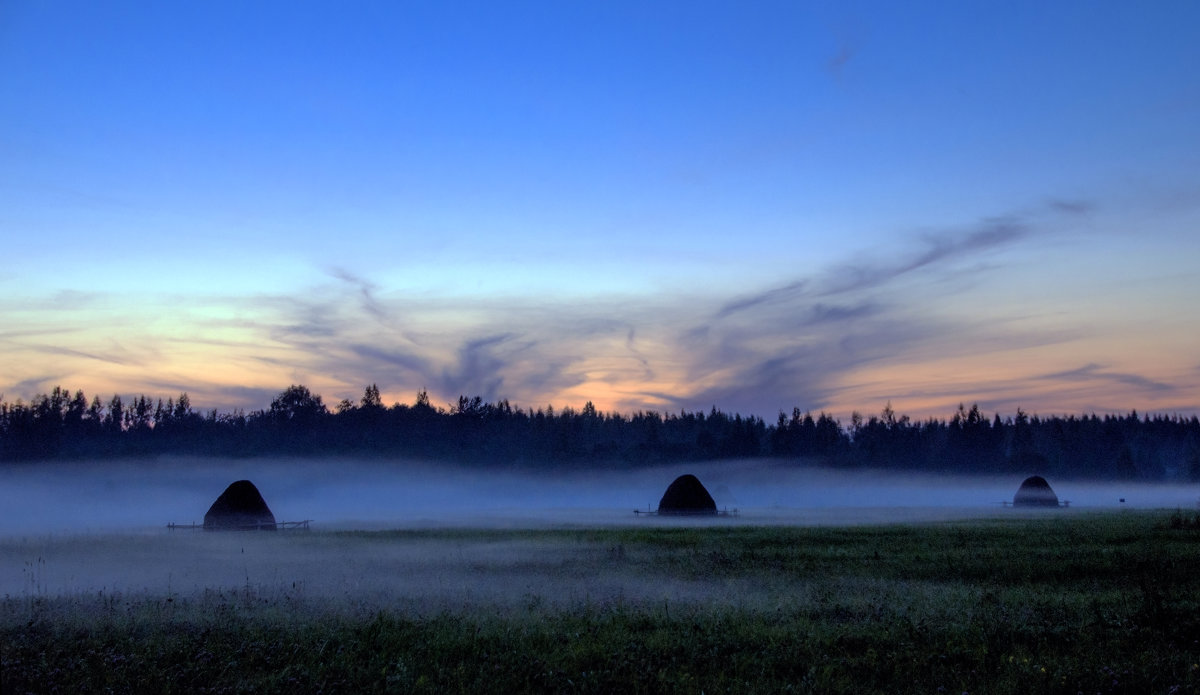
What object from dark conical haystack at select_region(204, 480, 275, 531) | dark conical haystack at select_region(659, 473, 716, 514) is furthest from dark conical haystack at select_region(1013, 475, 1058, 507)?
dark conical haystack at select_region(204, 480, 275, 531)

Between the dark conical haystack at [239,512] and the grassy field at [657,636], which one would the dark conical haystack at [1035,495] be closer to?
the grassy field at [657,636]

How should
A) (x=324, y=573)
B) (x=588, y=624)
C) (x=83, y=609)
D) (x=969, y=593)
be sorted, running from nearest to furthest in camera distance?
1. (x=588, y=624)
2. (x=83, y=609)
3. (x=969, y=593)
4. (x=324, y=573)

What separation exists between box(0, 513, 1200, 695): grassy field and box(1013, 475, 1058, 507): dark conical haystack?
7518 centimetres

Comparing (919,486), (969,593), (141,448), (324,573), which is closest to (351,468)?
(141,448)

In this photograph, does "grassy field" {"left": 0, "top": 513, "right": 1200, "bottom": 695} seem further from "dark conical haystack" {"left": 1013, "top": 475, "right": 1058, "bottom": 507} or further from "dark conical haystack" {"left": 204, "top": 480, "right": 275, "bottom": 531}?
"dark conical haystack" {"left": 1013, "top": 475, "right": 1058, "bottom": 507}

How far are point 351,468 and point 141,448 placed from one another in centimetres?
5201

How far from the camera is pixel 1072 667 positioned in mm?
12422

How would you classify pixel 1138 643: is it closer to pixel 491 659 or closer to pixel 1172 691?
pixel 1172 691

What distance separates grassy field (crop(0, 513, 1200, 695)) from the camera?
11.9m

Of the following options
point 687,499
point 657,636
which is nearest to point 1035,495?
point 687,499

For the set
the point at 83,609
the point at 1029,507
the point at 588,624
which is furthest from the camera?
the point at 1029,507

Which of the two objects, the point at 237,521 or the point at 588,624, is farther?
the point at 237,521

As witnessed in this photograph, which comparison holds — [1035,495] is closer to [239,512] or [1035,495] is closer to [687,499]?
[687,499]

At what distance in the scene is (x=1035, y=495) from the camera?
9412 centimetres
